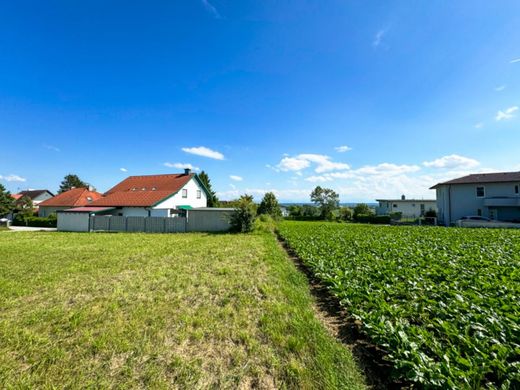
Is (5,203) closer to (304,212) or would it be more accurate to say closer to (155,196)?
(155,196)

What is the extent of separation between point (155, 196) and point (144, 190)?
406 centimetres

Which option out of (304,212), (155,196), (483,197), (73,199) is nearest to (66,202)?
(73,199)

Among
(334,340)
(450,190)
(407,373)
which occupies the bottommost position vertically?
(334,340)

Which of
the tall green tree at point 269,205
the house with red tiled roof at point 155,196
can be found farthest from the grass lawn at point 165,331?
the tall green tree at point 269,205

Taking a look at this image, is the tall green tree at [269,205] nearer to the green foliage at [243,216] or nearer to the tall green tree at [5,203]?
the green foliage at [243,216]

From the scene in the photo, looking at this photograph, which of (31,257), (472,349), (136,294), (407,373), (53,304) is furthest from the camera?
(31,257)

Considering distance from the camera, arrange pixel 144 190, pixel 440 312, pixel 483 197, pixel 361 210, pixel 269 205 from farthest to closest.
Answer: pixel 361 210 → pixel 269 205 → pixel 483 197 → pixel 144 190 → pixel 440 312

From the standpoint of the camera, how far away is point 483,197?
2444 centimetres

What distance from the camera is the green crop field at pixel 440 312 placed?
223 centimetres

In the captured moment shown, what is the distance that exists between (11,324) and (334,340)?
5498 millimetres

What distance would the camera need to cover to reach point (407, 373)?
2229 mm

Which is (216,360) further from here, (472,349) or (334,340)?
(472,349)

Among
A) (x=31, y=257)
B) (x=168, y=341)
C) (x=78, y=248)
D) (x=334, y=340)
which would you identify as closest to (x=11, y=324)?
(x=168, y=341)

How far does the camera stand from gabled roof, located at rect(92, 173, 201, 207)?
65.4 ft
